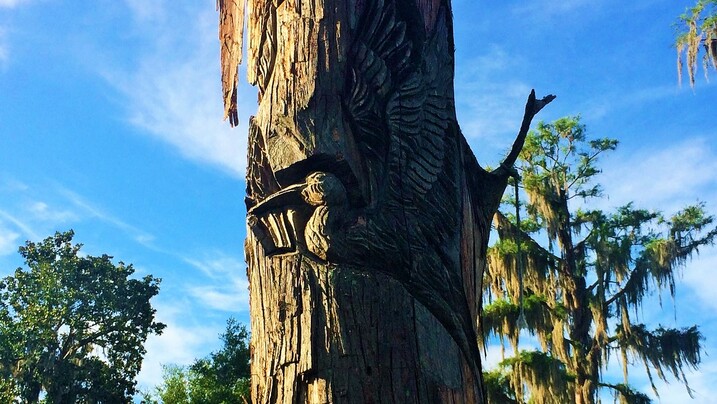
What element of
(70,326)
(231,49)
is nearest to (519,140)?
(231,49)

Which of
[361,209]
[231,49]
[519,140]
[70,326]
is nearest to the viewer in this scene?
[361,209]

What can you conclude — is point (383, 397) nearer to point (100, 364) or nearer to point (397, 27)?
point (397, 27)

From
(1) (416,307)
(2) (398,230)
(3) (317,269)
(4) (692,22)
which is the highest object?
(4) (692,22)

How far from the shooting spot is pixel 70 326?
60.9ft

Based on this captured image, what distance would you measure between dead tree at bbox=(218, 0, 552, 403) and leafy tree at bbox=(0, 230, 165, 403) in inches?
632

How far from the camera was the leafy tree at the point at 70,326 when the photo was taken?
57.0 feet

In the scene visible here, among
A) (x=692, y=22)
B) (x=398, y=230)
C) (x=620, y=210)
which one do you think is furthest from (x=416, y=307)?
(x=620, y=210)

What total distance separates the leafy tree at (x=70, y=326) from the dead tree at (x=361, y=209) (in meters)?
16.0

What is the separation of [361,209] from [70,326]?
18207mm

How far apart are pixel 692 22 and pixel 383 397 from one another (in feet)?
42.4

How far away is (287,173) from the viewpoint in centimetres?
262

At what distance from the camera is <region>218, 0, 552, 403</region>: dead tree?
2275 millimetres

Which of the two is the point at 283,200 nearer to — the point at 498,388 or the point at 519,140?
the point at 519,140

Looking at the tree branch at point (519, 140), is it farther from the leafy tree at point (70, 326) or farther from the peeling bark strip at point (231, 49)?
the leafy tree at point (70, 326)
